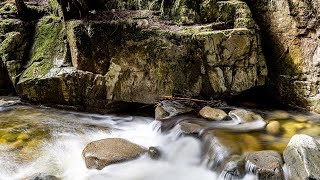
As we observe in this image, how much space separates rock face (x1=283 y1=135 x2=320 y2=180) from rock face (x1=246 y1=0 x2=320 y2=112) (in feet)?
10.5

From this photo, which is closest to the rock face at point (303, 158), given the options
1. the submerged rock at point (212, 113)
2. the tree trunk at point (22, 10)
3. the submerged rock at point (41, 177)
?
the submerged rock at point (212, 113)

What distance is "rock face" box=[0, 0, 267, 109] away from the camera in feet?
24.6

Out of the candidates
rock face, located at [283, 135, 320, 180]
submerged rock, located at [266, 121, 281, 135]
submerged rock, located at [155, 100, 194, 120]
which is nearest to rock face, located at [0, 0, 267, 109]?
submerged rock, located at [155, 100, 194, 120]

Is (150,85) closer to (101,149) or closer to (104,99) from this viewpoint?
(104,99)

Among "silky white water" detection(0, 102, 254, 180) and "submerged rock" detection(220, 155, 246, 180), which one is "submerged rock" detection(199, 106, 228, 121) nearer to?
"silky white water" detection(0, 102, 254, 180)

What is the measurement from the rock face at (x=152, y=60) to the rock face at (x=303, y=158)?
3.22 m

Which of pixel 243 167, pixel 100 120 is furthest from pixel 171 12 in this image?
pixel 243 167

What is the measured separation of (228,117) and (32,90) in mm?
5510

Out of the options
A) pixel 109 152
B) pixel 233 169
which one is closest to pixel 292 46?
pixel 233 169

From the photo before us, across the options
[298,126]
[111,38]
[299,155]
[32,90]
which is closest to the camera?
[299,155]

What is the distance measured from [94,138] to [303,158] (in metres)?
4.36

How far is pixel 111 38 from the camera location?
25.0 ft

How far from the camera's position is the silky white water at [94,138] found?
5.16m

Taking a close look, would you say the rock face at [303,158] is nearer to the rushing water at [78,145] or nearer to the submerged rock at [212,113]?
the rushing water at [78,145]
